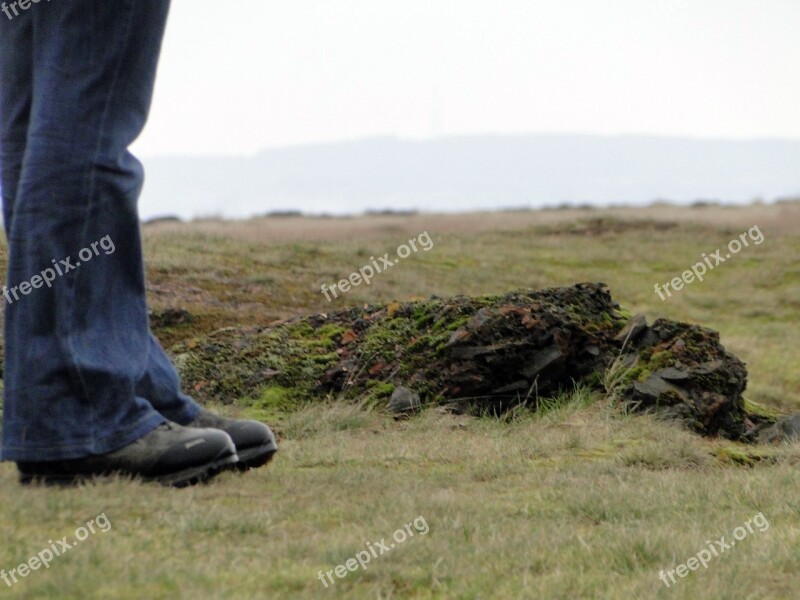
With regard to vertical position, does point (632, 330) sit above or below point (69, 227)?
below

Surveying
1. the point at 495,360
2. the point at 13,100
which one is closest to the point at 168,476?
the point at 13,100

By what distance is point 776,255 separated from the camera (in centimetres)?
2656

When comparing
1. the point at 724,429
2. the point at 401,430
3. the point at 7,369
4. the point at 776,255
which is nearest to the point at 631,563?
the point at 7,369

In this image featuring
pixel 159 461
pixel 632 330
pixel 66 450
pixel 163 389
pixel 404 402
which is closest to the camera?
pixel 66 450

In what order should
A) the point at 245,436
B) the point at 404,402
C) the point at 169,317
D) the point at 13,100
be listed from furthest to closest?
the point at 169,317 → the point at 404,402 → the point at 245,436 → the point at 13,100

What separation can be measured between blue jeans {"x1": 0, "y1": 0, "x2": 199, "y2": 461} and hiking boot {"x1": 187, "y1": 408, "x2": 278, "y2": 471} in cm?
42

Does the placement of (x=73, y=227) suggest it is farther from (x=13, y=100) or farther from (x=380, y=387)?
(x=380, y=387)

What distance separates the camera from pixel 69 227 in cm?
371

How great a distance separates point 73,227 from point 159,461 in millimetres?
863

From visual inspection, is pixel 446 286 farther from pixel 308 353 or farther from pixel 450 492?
pixel 450 492

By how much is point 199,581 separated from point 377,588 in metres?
0.51

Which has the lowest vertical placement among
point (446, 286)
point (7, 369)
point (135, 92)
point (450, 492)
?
point (446, 286)

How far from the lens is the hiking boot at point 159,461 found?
377 cm

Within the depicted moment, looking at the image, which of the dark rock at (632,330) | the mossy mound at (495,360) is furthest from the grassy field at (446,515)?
the dark rock at (632,330)
